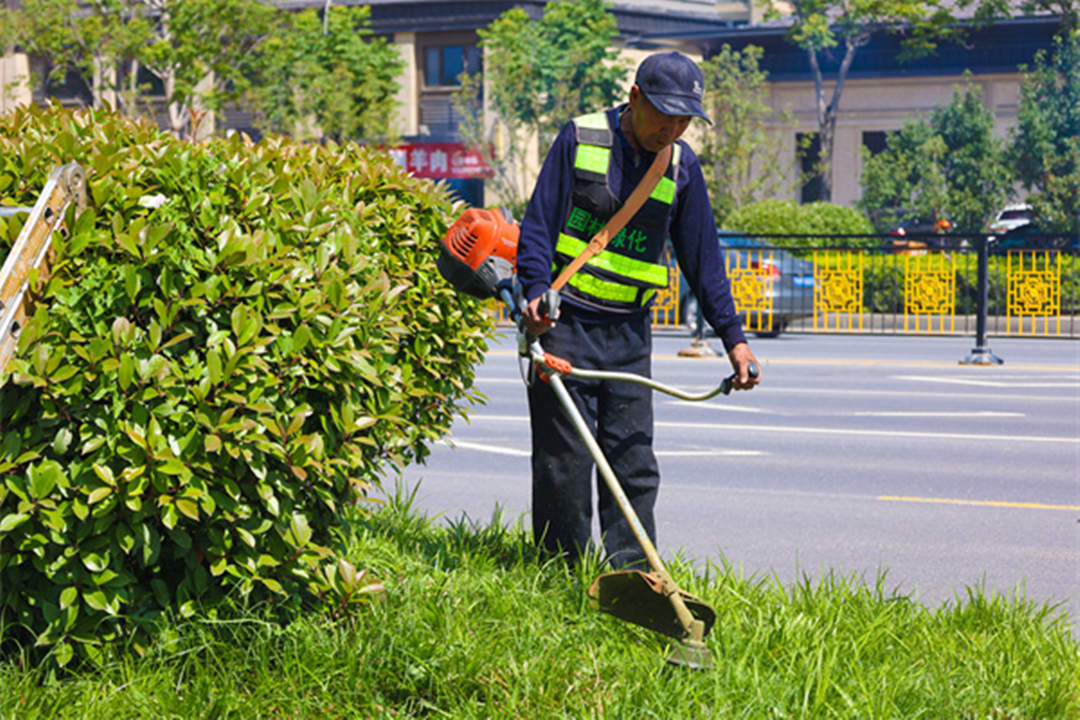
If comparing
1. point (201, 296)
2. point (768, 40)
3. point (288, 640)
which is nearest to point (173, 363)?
point (201, 296)

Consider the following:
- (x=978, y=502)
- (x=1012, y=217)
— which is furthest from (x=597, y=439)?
(x=1012, y=217)

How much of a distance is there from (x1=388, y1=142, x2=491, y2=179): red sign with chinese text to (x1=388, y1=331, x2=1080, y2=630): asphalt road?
25.8 metres

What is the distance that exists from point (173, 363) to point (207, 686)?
2.80ft

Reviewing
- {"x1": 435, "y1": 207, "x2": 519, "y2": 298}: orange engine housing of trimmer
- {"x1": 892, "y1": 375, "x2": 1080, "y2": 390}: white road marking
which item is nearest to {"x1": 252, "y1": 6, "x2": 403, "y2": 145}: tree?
{"x1": 892, "y1": 375, "x2": 1080, "y2": 390}: white road marking

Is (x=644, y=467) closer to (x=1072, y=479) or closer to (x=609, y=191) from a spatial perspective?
(x=609, y=191)

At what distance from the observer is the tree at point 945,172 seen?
32.4 meters

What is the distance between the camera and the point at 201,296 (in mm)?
3951

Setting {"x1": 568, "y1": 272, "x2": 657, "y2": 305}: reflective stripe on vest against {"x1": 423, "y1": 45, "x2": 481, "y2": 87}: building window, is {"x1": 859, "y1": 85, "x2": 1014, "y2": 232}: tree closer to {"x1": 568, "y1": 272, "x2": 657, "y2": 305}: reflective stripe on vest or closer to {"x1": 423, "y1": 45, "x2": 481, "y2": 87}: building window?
{"x1": 423, "y1": 45, "x2": 481, "y2": 87}: building window

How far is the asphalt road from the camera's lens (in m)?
6.70

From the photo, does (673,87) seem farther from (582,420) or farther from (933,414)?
(933,414)

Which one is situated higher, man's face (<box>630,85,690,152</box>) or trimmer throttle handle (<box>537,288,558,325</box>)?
man's face (<box>630,85,690,152</box>)

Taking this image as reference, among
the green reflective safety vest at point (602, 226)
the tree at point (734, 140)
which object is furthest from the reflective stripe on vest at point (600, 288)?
the tree at point (734, 140)

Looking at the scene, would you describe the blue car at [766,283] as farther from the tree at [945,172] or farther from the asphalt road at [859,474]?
the tree at [945,172]

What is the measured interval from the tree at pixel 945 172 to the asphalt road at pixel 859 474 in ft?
58.0
